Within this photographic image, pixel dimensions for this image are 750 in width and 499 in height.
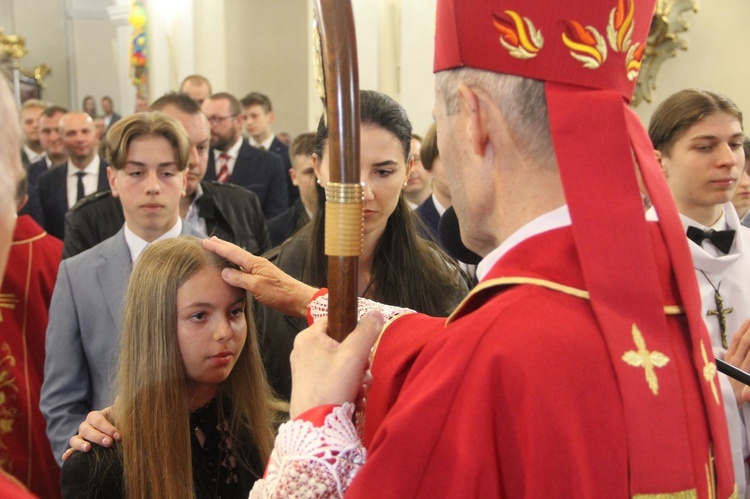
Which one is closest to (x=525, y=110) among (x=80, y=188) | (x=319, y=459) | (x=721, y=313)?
(x=319, y=459)

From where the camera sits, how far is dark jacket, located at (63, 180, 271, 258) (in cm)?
378

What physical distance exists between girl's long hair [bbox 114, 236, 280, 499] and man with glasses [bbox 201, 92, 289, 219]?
13.4ft

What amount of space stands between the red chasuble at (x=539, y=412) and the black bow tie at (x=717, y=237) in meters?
1.75

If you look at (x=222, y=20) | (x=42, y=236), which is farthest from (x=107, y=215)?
(x=222, y=20)

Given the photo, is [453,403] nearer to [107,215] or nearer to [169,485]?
[169,485]

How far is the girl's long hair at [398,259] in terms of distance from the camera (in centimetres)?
260

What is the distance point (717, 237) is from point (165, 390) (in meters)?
1.85

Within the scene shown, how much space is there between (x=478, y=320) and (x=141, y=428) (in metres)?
1.13

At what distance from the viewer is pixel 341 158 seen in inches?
53.6

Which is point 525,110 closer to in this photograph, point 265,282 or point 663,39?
point 265,282

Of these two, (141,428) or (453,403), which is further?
(141,428)

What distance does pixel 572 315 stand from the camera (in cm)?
120

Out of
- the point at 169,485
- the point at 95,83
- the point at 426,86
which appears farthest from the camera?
the point at 95,83

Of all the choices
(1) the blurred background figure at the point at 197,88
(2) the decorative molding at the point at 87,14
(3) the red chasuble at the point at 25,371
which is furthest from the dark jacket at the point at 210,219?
(2) the decorative molding at the point at 87,14
